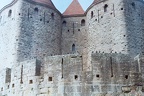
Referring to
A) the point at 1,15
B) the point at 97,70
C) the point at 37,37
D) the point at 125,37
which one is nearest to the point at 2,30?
the point at 1,15

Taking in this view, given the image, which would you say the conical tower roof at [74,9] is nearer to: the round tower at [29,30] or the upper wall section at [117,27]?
the round tower at [29,30]

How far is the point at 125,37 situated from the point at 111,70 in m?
5.62

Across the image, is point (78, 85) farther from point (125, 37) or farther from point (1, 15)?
point (1, 15)

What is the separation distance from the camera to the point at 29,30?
2005 cm

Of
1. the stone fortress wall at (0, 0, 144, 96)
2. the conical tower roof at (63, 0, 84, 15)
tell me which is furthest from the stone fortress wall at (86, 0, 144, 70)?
the conical tower roof at (63, 0, 84, 15)

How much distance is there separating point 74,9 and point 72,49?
428 centimetres

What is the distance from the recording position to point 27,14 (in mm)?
20500

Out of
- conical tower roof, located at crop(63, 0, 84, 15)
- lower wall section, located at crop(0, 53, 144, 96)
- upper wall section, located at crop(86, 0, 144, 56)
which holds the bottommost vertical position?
lower wall section, located at crop(0, 53, 144, 96)

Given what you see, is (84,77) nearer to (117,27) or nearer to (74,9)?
(117,27)

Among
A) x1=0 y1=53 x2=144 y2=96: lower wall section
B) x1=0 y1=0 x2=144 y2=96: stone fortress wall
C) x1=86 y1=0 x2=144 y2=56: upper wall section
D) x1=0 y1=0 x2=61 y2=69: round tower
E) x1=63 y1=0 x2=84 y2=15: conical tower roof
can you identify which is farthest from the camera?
x1=63 y1=0 x2=84 y2=15: conical tower roof

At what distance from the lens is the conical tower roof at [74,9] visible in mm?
23312

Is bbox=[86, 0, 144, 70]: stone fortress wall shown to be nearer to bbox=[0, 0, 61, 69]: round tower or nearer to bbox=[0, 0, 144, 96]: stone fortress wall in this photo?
bbox=[0, 0, 144, 96]: stone fortress wall

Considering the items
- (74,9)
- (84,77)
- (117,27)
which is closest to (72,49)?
(117,27)

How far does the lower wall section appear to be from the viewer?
13.1m
